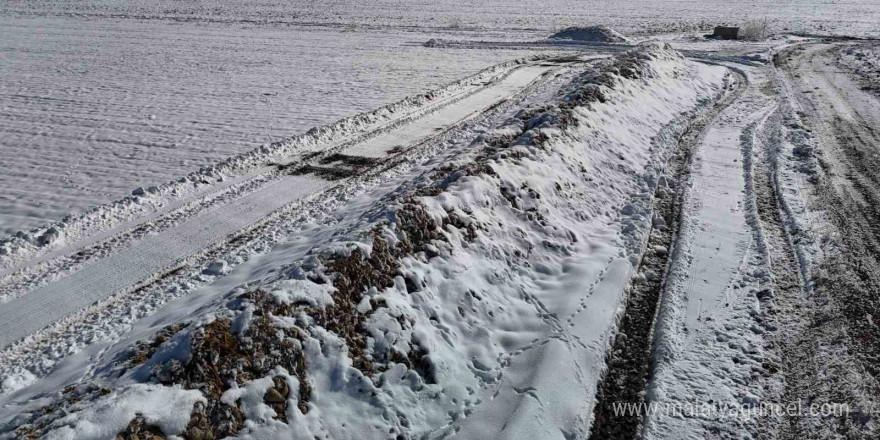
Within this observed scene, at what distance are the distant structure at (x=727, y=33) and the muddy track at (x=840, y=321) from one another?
2216 cm

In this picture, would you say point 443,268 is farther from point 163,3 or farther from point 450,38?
point 163,3

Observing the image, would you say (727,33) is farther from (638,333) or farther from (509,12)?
(638,333)

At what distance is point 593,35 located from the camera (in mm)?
28328

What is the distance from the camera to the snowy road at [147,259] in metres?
6.36

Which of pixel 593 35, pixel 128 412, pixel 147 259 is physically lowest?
pixel 147 259

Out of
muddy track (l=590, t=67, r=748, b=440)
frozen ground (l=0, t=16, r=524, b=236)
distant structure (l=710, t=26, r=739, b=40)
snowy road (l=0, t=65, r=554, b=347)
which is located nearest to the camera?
muddy track (l=590, t=67, r=748, b=440)

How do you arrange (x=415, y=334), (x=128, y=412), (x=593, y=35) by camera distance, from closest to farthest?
1. (x=128, y=412)
2. (x=415, y=334)
3. (x=593, y=35)

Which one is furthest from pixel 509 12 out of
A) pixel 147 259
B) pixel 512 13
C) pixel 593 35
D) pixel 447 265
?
pixel 447 265

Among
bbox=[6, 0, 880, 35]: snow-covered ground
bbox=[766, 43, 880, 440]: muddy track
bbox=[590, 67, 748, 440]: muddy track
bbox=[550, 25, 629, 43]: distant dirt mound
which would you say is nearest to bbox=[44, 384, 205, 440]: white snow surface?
bbox=[590, 67, 748, 440]: muddy track

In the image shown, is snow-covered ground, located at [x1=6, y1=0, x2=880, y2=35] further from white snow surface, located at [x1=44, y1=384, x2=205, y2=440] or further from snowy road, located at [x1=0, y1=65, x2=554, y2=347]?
white snow surface, located at [x1=44, y1=384, x2=205, y2=440]

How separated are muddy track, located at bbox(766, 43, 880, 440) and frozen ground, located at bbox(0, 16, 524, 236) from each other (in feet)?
30.6

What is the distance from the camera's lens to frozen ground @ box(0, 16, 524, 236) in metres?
10.5

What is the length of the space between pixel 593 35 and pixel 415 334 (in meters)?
26.1

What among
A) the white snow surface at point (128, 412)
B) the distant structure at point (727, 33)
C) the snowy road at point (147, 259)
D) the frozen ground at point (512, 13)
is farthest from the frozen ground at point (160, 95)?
the distant structure at point (727, 33)
